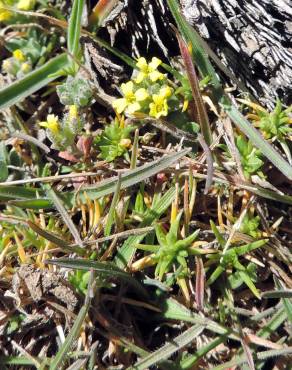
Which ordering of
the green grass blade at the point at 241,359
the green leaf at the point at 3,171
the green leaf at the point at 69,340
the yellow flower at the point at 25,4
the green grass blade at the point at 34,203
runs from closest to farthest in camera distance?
the green leaf at the point at 69,340 → the green grass blade at the point at 241,359 → the green grass blade at the point at 34,203 → the green leaf at the point at 3,171 → the yellow flower at the point at 25,4

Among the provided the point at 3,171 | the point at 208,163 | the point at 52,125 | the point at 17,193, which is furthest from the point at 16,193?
the point at 208,163

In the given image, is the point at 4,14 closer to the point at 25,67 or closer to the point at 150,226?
the point at 25,67

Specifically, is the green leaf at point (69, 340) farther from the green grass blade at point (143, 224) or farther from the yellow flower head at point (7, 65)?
the yellow flower head at point (7, 65)

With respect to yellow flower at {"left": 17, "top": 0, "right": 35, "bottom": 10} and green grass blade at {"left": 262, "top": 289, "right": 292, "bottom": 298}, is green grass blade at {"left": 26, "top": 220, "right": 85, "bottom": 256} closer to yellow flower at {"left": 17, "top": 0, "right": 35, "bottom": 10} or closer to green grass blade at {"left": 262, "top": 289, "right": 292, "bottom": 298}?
green grass blade at {"left": 262, "top": 289, "right": 292, "bottom": 298}

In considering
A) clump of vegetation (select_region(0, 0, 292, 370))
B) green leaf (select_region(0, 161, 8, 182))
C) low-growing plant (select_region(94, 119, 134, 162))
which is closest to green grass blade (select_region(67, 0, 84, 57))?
clump of vegetation (select_region(0, 0, 292, 370))

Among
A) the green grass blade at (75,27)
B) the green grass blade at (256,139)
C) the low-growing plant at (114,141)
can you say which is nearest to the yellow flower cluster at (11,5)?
the green grass blade at (75,27)

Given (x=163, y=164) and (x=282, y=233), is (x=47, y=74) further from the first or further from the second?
(x=282, y=233)

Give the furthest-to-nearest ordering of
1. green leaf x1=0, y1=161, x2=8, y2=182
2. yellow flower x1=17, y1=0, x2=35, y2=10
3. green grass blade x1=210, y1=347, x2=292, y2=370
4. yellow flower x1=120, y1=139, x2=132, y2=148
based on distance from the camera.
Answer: yellow flower x1=17, y1=0, x2=35, y2=10 → green leaf x1=0, y1=161, x2=8, y2=182 → yellow flower x1=120, y1=139, x2=132, y2=148 → green grass blade x1=210, y1=347, x2=292, y2=370
